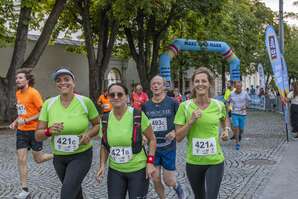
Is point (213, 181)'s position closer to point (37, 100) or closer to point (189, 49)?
point (37, 100)

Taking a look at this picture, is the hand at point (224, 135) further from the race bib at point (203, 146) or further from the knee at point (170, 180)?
the knee at point (170, 180)

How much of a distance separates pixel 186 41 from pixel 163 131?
2256 cm

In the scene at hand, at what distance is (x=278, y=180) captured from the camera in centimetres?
828

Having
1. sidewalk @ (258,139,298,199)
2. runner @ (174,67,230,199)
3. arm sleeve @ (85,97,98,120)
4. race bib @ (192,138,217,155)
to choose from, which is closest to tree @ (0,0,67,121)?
sidewalk @ (258,139,298,199)

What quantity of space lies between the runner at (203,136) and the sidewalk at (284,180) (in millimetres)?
2446

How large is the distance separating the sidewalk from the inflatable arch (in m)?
14.8

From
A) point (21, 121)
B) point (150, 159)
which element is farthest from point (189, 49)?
point (150, 159)

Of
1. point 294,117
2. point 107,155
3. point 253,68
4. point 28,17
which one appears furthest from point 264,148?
point 253,68

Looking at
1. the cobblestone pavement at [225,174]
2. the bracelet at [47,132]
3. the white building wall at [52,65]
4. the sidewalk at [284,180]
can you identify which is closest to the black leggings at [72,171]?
the bracelet at [47,132]

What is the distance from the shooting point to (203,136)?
4.79 meters

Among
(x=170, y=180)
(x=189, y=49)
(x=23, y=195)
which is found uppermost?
(x=189, y=49)

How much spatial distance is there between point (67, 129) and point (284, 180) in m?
4.60

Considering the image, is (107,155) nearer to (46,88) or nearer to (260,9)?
(46,88)

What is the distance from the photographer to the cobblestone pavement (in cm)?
735
